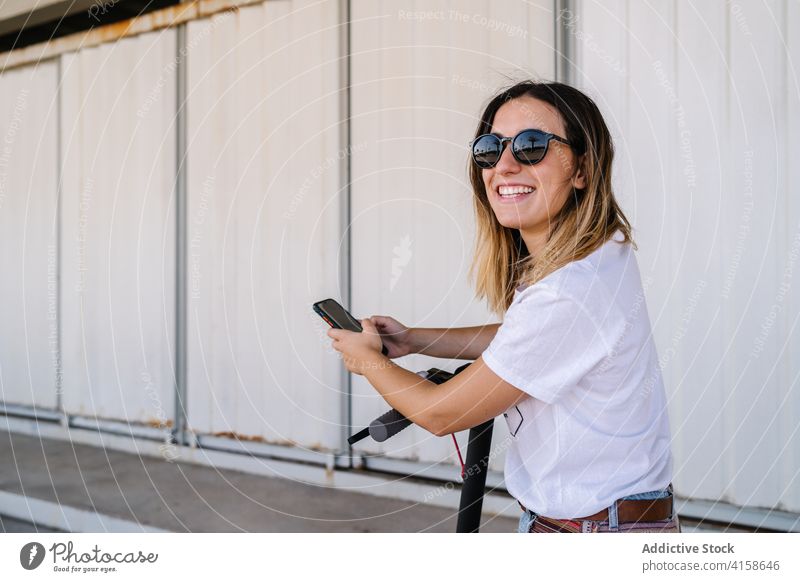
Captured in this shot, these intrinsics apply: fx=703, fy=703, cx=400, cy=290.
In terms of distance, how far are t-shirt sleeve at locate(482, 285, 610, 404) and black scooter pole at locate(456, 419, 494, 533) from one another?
36cm

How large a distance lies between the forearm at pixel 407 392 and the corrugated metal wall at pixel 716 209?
2.23 meters

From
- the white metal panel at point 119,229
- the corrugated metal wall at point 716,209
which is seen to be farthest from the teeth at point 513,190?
the white metal panel at point 119,229

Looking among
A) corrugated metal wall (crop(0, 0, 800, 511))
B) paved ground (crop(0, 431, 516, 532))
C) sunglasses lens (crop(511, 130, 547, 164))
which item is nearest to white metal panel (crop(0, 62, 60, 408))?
corrugated metal wall (crop(0, 0, 800, 511))

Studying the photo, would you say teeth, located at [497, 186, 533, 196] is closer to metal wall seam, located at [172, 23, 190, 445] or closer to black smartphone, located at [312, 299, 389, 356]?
black smartphone, located at [312, 299, 389, 356]

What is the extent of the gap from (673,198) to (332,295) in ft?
7.29

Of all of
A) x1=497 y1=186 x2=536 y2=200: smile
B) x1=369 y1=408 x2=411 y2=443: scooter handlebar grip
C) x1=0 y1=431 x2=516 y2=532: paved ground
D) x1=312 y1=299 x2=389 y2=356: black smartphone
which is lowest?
x1=0 y1=431 x2=516 y2=532: paved ground

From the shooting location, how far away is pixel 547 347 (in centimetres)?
140

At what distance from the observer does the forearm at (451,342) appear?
6.86 feet

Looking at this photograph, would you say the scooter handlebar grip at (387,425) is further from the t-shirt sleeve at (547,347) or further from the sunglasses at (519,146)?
the sunglasses at (519,146)

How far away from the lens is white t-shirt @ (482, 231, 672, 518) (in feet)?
4.57

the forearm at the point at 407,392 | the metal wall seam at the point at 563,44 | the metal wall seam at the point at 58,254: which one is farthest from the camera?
the metal wall seam at the point at 58,254

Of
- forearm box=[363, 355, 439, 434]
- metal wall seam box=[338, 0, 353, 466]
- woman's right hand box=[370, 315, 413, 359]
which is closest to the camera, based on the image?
forearm box=[363, 355, 439, 434]

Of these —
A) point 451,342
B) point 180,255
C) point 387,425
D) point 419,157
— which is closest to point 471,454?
point 387,425
